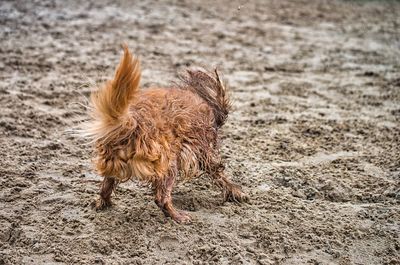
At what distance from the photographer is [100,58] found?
6.18 metres

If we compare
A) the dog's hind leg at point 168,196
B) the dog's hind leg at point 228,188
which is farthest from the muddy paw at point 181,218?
the dog's hind leg at point 228,188

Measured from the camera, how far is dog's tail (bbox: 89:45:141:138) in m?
2.63

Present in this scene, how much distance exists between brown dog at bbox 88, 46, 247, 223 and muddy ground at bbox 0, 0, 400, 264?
233 mm

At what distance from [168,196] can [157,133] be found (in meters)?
0.40

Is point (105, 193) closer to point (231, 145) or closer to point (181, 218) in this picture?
Result: point (181, 218)

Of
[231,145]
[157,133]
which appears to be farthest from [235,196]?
[231,145]

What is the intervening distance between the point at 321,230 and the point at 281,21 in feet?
20.4

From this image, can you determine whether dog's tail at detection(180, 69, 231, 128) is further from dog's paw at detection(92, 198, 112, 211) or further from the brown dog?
dog's paw at detection(92, 198, 112, 211)

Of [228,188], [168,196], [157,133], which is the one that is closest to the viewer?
[157,133]

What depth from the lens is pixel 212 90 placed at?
338cm

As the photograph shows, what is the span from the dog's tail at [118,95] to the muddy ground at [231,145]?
26.2 inches

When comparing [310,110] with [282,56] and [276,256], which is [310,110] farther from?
[276,256]

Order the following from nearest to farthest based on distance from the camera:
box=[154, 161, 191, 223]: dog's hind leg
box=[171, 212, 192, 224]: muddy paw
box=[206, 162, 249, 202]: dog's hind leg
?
box=[154, 161, 191, 223]: dog's hind leg < box=[171, 212, 192, 224]: muddy paw < box=[206, 162, 249, 202]: dog's hind leg

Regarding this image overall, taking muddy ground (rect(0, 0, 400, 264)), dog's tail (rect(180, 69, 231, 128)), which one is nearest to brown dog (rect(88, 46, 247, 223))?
dog's tail (rect(180, 69, 231, 128))
